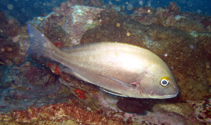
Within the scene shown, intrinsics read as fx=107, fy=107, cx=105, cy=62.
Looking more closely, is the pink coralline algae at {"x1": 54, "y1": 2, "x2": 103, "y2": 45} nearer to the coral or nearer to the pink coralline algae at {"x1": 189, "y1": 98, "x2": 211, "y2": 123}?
the coral

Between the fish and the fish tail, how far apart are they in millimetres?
27

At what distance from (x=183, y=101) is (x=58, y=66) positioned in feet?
17.7

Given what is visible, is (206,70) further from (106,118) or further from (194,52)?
(106,118)

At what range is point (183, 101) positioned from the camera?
12.9ft

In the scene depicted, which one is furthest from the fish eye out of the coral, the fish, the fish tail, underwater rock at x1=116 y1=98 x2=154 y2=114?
the fish tail

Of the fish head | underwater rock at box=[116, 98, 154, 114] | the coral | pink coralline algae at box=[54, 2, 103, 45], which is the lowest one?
the coral

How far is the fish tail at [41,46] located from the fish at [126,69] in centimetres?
3

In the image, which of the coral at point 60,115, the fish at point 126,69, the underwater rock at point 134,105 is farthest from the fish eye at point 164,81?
the underwater rock at point 134,105

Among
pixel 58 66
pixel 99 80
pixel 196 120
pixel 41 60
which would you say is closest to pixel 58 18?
pixel 41 60

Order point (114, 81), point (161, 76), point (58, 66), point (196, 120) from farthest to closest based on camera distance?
point (58, 66) < point (196, 120) < point (114, 81) < point (161, 76)

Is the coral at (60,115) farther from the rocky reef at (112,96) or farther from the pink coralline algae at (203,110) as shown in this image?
the pink coralline algae at (203,110)

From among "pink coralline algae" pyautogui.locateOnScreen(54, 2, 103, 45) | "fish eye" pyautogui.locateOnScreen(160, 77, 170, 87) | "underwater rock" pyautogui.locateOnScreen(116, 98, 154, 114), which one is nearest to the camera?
"fish eye" pyautogui.locateOnScreen(160, 77, 170, 87)

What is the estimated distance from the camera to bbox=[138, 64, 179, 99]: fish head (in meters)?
1.99

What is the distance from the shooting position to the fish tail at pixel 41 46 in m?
2.29
